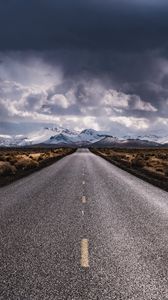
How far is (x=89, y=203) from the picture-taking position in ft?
46.1

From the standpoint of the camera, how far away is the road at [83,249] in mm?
5441

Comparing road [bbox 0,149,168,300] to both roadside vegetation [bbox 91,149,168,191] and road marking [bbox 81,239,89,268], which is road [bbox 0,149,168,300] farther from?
roadside vegetation [bbox 91,149,168,191]

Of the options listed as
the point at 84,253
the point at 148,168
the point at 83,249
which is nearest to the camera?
the point at 84,253

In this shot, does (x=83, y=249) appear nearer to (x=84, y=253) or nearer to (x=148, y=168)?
(x=84, y=253)

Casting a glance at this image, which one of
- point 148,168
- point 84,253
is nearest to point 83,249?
point 84,253

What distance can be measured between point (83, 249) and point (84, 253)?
0.98 feet

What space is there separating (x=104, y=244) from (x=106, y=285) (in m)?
2.47

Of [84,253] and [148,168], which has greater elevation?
[84,253]

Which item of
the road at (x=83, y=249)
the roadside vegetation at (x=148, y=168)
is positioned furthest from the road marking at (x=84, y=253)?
the roadside vegetation at (x=148, y=168)

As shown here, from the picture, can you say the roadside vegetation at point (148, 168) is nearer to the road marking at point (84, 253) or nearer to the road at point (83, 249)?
the road at point (83, 249)

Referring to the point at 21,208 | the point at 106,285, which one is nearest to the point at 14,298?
the point at 106,285

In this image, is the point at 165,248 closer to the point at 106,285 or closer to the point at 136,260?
the point at 136,260

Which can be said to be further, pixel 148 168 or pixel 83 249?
pixel 148 168

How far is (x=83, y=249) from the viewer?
300 inches
